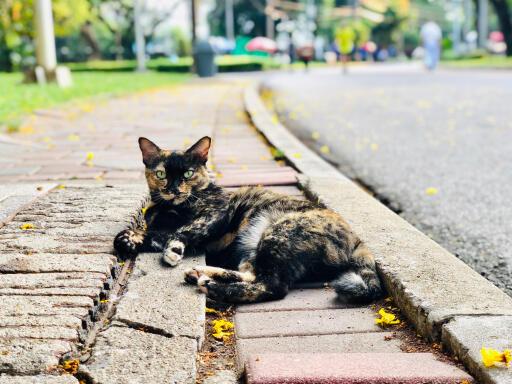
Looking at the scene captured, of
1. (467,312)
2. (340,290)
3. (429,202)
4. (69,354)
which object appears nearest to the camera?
(69,354)

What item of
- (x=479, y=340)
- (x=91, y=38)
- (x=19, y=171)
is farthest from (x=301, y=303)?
(x=91, y=38)

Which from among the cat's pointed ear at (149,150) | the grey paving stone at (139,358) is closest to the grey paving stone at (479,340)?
the grey paving stone at (139,358)

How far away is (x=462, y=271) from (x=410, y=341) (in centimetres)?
59

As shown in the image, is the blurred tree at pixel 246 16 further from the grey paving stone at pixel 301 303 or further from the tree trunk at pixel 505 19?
the grey paving stone at pixel 301 303

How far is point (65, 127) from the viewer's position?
26.7ft

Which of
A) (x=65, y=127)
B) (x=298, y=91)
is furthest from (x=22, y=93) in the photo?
(x=298, y=91)

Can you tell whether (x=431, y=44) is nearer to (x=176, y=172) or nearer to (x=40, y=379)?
(x=176, y=172)

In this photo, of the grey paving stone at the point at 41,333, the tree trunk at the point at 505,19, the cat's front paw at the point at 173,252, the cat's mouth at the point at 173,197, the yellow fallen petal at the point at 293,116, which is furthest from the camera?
the tree trunk at the point at 505,19

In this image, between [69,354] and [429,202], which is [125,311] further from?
[429,202]

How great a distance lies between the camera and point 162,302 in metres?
2.51

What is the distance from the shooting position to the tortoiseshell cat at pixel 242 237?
275cm

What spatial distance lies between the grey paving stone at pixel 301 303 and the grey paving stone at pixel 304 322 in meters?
0.04

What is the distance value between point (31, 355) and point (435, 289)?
1609 millimetres

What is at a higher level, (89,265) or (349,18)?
(349,18)
